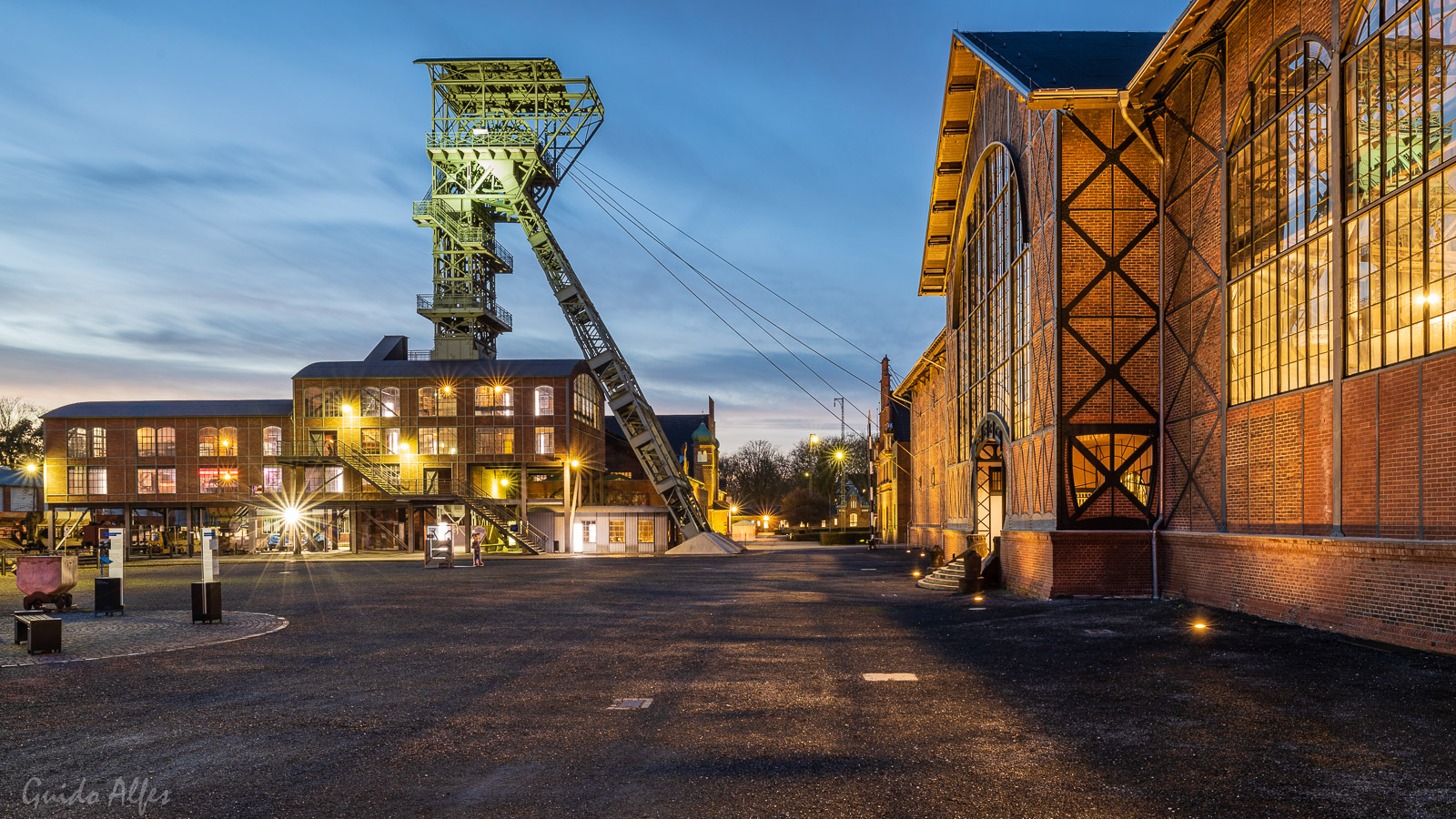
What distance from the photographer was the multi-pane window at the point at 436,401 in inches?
1929

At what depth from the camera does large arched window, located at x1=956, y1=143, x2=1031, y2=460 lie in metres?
22.4

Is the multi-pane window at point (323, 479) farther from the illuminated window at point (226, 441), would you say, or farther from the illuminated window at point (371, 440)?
the illuminated window at point (226, 441)

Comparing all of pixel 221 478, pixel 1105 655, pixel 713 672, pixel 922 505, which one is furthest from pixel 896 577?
pixel 221 478

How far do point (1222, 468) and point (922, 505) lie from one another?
32.2 meters

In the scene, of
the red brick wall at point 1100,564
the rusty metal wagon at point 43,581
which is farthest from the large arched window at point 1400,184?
the rusty metal wagon at point 43,581

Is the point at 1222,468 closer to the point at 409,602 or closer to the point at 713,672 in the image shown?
the point at 713,672

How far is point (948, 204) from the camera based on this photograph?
31.5m

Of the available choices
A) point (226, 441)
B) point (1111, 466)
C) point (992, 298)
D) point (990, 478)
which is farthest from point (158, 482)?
point (1111, 466)

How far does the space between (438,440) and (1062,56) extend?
125ft

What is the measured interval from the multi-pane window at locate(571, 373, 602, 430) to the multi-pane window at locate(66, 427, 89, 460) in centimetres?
2734

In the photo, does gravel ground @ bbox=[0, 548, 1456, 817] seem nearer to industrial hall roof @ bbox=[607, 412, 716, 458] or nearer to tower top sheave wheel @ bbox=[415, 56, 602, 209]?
tower top sheave wheel @ bbox=[415, 56, 602, 209]

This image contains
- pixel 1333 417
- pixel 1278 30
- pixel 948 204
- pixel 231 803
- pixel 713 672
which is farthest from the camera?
pixel 948 204

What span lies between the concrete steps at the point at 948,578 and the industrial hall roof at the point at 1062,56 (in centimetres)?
1121

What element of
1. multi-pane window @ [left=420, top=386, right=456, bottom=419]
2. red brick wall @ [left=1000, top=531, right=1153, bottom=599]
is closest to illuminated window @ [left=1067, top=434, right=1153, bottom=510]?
red brick wall @ [left=1000, top=531, right=1153, bottom=599]
